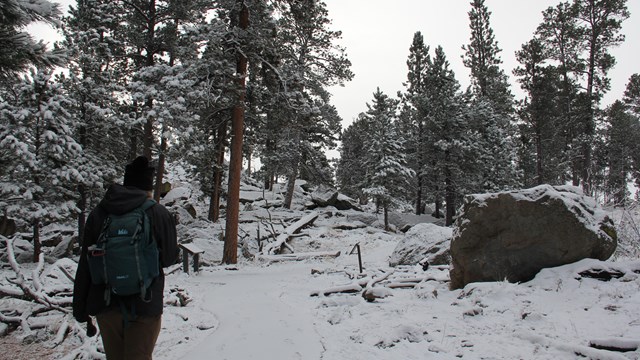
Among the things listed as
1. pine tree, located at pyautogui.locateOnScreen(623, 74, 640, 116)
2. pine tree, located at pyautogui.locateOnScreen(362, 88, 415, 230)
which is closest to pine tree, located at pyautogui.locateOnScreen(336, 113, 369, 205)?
pine tree, located at pyautogui.locateOnScreen(362, 88, 415, 230)

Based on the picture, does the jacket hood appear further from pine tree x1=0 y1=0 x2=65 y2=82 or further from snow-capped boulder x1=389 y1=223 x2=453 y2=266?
snow-capped boulder x1=389 y1=223 x2=453 y2=266

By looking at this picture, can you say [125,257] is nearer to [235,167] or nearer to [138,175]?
[138,175]

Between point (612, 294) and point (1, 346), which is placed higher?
point (612, 294)

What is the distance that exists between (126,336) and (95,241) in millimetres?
838

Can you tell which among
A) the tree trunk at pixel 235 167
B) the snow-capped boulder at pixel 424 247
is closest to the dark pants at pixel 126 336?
the snow-capped boulder at pixel 424 247

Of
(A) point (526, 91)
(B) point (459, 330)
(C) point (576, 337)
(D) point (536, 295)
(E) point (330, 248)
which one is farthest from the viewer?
(A) point (526, 91)

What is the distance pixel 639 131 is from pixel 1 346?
183 ft

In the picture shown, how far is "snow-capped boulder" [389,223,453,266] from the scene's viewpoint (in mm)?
10820

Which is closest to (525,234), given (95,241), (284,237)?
(95,241)

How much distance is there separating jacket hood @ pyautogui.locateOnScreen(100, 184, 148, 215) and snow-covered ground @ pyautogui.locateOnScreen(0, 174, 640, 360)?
2790 millimetres

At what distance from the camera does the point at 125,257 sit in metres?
2.85

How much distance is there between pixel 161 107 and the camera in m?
14.0

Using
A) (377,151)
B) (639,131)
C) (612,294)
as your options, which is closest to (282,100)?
(612,294)

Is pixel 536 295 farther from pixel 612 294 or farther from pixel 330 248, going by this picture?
pixel 330 248
